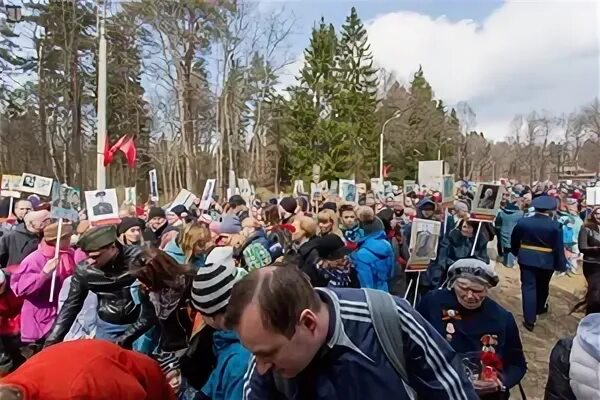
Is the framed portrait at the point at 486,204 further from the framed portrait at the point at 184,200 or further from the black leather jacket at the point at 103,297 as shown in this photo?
the black leather jacket at the point at 103,297

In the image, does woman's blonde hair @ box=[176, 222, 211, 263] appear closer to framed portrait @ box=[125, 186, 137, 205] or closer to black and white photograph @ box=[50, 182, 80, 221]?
black and white photograph @ box=[50, 182, 80, 221]

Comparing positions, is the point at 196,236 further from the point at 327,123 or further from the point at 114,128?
the point at 327,123

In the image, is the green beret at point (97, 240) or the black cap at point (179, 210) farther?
the black cap at point (179, 210)

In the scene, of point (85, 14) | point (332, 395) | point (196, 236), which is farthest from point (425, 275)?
point (85, 14)

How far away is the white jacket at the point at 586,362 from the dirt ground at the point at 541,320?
84.7 inches

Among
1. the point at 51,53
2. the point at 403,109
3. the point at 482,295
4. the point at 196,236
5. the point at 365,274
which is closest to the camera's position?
the point at 482,295

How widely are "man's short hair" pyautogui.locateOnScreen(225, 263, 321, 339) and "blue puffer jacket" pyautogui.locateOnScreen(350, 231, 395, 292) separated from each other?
3864mm

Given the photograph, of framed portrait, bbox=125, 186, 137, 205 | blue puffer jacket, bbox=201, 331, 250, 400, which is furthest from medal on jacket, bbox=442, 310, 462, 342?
framed portrait, bbox=125, 186, 137, 205

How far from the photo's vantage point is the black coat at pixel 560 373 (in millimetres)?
2143

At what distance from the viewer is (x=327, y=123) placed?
2992 cm

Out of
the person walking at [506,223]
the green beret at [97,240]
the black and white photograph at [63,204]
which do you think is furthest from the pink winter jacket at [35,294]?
the person walking at [506,223]

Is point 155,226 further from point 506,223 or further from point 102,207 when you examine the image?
point 506,223

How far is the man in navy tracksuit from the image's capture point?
143 centimetres

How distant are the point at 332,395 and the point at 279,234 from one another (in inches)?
172
